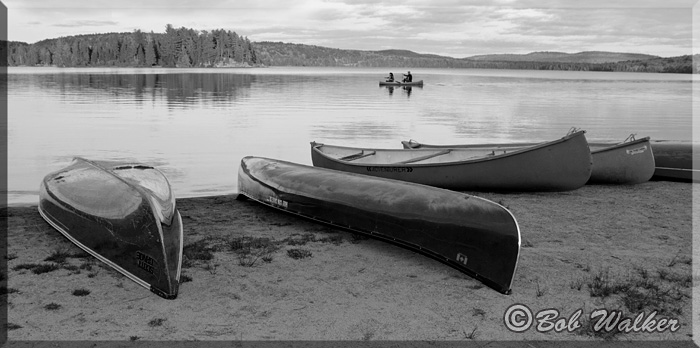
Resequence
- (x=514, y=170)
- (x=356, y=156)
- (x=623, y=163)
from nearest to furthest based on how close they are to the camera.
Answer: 1. (x=514, y=170)
2. (x=623, y=163)
3. (x=356, y=156)

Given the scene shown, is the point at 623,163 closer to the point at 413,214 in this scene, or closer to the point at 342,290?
the point at 413,214

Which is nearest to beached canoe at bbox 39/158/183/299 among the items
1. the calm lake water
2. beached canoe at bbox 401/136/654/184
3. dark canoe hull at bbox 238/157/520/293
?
dark canoe hull at bbox 238/157/520/293

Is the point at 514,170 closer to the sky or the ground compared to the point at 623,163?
closer to the ground

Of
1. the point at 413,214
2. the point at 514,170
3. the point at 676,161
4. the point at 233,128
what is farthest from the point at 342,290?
the point at 233,128

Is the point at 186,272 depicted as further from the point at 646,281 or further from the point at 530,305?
the point at 646,281

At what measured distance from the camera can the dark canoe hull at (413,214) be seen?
666 centimetres

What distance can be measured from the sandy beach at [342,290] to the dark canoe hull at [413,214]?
9.3 inches

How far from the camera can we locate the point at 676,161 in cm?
1386

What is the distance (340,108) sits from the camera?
1512 inches

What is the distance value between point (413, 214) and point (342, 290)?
5.19 feet

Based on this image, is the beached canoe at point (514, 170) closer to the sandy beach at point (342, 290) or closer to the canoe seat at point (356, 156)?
the canoe seat at point (356, 156)

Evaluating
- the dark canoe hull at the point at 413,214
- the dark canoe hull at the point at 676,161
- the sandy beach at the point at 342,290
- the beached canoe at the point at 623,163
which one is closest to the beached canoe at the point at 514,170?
the beached canoe at the point at 623,163

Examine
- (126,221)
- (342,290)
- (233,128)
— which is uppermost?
(233,128)

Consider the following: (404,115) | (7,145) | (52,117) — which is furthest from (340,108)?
(7,145)
